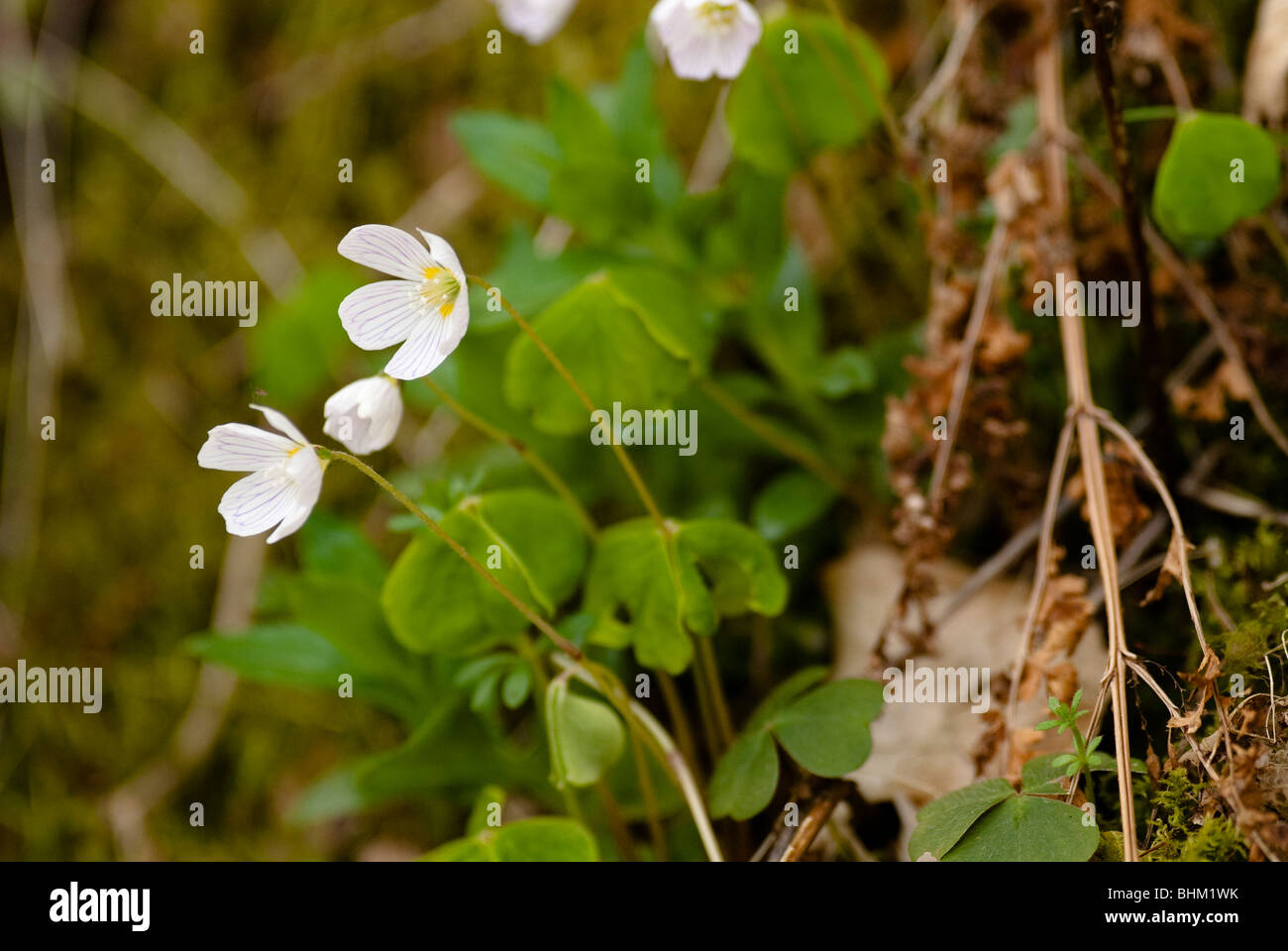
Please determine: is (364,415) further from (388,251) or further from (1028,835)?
(1028,835)

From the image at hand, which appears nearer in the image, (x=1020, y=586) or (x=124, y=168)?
(x=1020, y=586)

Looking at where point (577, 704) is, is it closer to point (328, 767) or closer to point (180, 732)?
point (328, 767)

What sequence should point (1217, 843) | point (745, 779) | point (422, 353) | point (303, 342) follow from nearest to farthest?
point (1217, 843)
point (422, 353)
point (745, 779)
point (303, 342)

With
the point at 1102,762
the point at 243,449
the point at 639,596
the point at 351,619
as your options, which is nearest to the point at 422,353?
the point at 243,449

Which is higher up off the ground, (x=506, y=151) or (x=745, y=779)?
(x=506, y=151)

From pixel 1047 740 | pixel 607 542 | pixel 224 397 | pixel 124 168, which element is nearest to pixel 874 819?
pixel 1047 740

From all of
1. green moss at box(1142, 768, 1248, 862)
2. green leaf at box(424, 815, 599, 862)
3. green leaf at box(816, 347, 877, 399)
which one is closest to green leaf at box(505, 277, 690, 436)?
green leaf at box(816, 347, 877, 399)

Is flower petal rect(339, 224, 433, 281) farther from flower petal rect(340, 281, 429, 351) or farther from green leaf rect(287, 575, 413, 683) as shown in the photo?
green leaf rect(287, 575, 413, 683)
